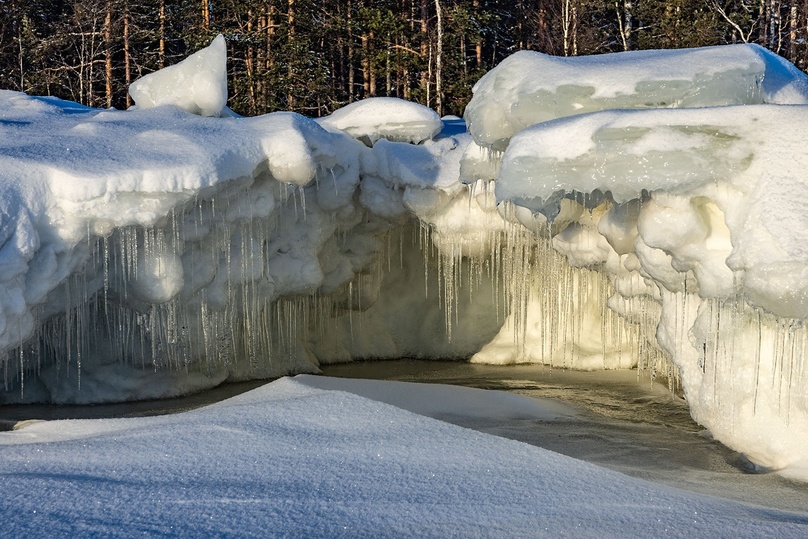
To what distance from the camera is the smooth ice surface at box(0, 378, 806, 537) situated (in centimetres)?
421

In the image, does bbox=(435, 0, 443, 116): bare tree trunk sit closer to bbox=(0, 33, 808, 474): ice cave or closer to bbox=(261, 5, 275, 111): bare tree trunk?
bbox=(261, 5, 275, 111): bare tree trunk

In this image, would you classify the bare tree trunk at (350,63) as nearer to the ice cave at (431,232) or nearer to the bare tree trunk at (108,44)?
the bare tree trunk at (108,44)

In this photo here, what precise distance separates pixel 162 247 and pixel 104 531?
505cm

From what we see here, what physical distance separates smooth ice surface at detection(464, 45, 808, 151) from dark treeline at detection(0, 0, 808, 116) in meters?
12.8

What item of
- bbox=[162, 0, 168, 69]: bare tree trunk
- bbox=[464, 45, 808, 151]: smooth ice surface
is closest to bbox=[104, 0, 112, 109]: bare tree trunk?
bbox=[162, 0, 168, 69]: bare tree trunk

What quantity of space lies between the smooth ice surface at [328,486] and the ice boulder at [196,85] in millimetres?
4933

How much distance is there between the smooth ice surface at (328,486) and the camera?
4215mm

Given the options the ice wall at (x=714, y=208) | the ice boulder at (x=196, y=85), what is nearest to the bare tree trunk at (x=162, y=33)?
the ice boulder at (x=196, y=85)

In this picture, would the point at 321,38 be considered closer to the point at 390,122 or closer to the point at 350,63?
the point at 350,63

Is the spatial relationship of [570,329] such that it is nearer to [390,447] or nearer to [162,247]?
[162,247]

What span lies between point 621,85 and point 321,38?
1581 cm

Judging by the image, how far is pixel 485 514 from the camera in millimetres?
4496

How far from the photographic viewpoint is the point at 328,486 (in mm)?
4793

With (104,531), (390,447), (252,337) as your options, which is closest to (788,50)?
(252,337)
